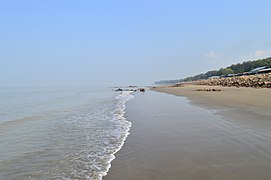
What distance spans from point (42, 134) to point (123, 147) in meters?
3.79

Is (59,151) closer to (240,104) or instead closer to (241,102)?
(240,104)

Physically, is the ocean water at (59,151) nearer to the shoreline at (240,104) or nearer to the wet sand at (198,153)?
the wet sand at (198,153)

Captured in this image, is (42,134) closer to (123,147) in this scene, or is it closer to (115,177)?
(123,147)

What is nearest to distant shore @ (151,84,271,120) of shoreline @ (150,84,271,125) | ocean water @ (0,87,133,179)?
shoreline @ (150,84,271,125)

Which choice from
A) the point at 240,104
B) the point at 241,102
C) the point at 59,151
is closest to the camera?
the point at 59,151

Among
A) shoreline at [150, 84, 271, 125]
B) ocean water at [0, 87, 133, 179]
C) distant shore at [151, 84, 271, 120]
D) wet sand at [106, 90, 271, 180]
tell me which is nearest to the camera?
wet sand at [106, 90, 271, 180]

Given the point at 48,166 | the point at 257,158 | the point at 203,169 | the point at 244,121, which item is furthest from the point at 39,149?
the point at 244,121

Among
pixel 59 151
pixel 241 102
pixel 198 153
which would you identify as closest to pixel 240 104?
pixel 241 102

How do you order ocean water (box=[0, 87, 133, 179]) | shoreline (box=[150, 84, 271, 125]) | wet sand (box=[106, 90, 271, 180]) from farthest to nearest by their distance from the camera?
shoreline (box=[150, 84, 271, 125]) → ocean water (box=[0, 87, 133, 179]) → wet sand (box=[106, 90, 271, 180])

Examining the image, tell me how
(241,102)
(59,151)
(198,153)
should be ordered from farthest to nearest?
(241,102), (59,151), (198,153)

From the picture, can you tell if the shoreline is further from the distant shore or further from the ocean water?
the ocean water

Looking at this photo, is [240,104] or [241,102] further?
[241,102]

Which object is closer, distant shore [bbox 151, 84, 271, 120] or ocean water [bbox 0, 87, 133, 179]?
ocean water [bbox 0, 87, 133, 179]

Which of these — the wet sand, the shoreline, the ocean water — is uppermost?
the shoreline
